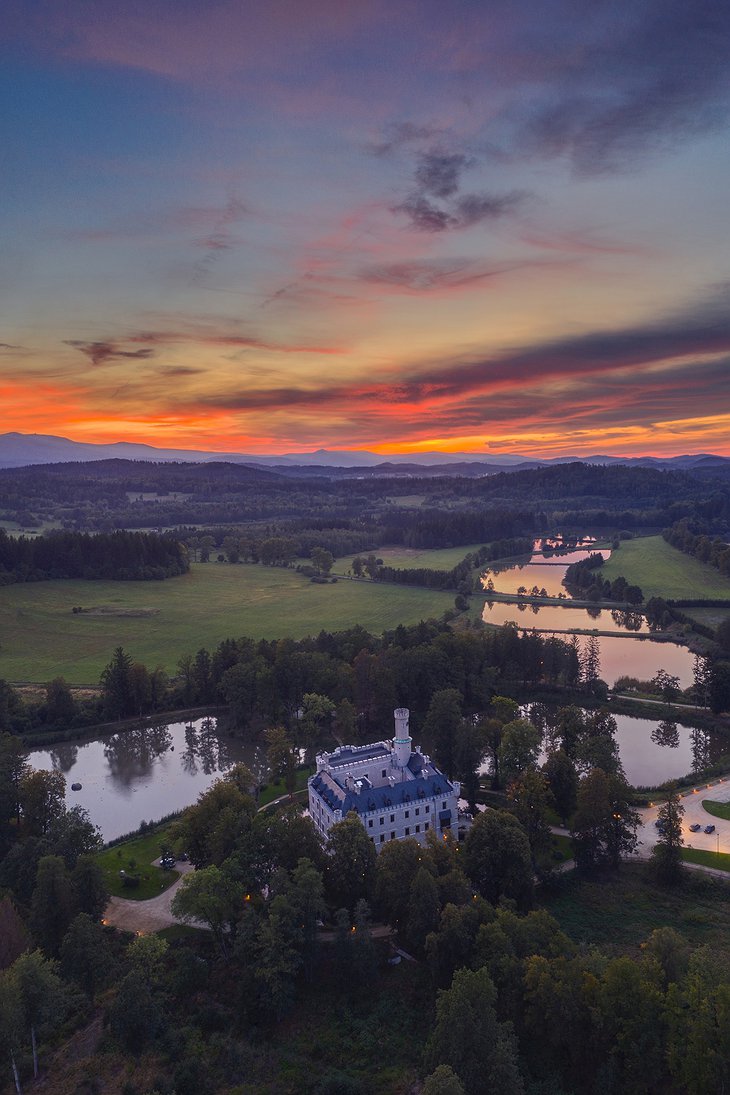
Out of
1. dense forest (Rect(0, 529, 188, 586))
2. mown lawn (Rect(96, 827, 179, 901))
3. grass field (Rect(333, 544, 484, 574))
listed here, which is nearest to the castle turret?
mown lawn (Rect(96, 827, 179, 901))

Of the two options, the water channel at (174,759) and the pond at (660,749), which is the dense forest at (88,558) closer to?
the water channel at (174,759)

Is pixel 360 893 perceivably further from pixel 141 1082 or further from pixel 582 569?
pixel 582 569

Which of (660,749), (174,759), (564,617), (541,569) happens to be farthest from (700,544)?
(174,759)

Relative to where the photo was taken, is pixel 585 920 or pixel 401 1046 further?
pixel 585 920

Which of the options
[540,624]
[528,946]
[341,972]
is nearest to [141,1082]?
[341,972]

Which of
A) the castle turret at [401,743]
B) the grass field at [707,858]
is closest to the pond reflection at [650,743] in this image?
the grass field at [707,858]

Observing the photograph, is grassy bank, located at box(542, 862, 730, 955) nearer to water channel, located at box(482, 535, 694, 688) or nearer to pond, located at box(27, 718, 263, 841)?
pond, located at box(27, 718, 263, 841)
